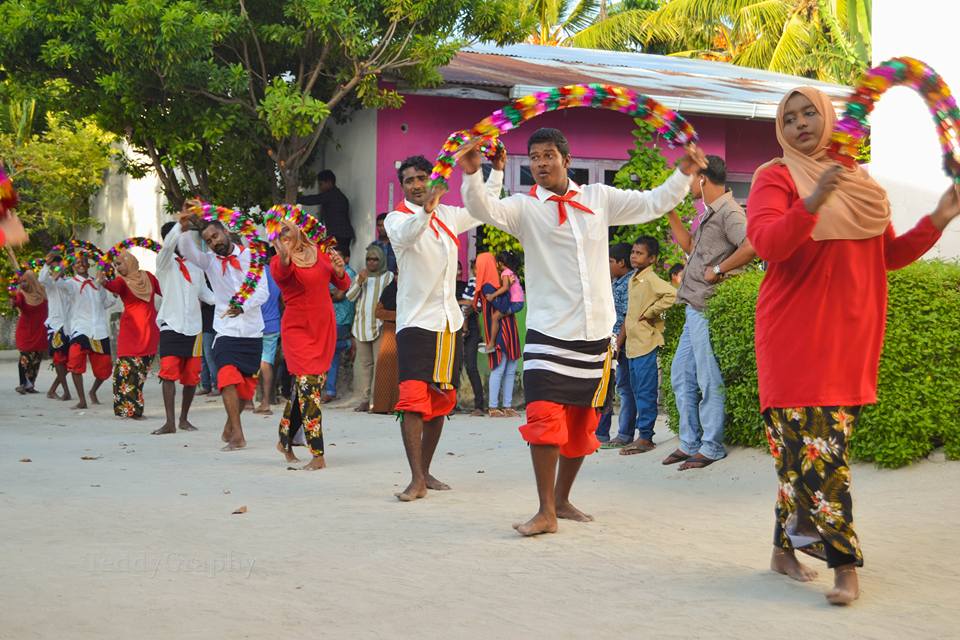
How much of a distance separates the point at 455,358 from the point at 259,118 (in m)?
7.71

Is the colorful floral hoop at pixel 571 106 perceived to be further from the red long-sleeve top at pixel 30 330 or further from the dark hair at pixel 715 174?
the red long-sleeve top at pixel 30 330

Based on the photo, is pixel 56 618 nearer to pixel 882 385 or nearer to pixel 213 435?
pixel 882 385

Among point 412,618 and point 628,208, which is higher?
point 628,208

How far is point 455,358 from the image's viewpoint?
26.9 ft

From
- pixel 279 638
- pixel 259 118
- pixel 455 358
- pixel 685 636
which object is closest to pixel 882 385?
pixel 455 358

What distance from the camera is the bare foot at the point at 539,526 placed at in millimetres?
6371

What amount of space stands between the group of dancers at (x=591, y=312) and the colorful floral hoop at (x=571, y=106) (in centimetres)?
15

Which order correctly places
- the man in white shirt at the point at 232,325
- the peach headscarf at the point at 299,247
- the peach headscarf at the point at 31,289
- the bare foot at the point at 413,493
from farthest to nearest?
the peach headscarf at the point at 31,289 → the man in white shirt at the point at 232,325 → the peach headscarf at the point at 299,247 → the bare foot at the point at 413,493

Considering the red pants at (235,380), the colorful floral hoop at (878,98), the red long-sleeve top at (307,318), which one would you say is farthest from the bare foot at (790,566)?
the red pants at (235,380)

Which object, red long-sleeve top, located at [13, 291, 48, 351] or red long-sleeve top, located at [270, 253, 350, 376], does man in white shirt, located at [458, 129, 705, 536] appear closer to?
red long-sleeve top, located at [270, 253, 350, 376]

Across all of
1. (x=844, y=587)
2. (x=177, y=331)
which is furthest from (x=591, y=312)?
(x=177, y=331)

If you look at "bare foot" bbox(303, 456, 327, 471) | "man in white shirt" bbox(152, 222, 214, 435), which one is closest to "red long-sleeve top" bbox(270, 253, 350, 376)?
"bare foot" bbox(303, 456, 327, 471)

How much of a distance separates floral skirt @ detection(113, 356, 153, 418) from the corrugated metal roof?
5.01 metres

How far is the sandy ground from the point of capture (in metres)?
4.66
